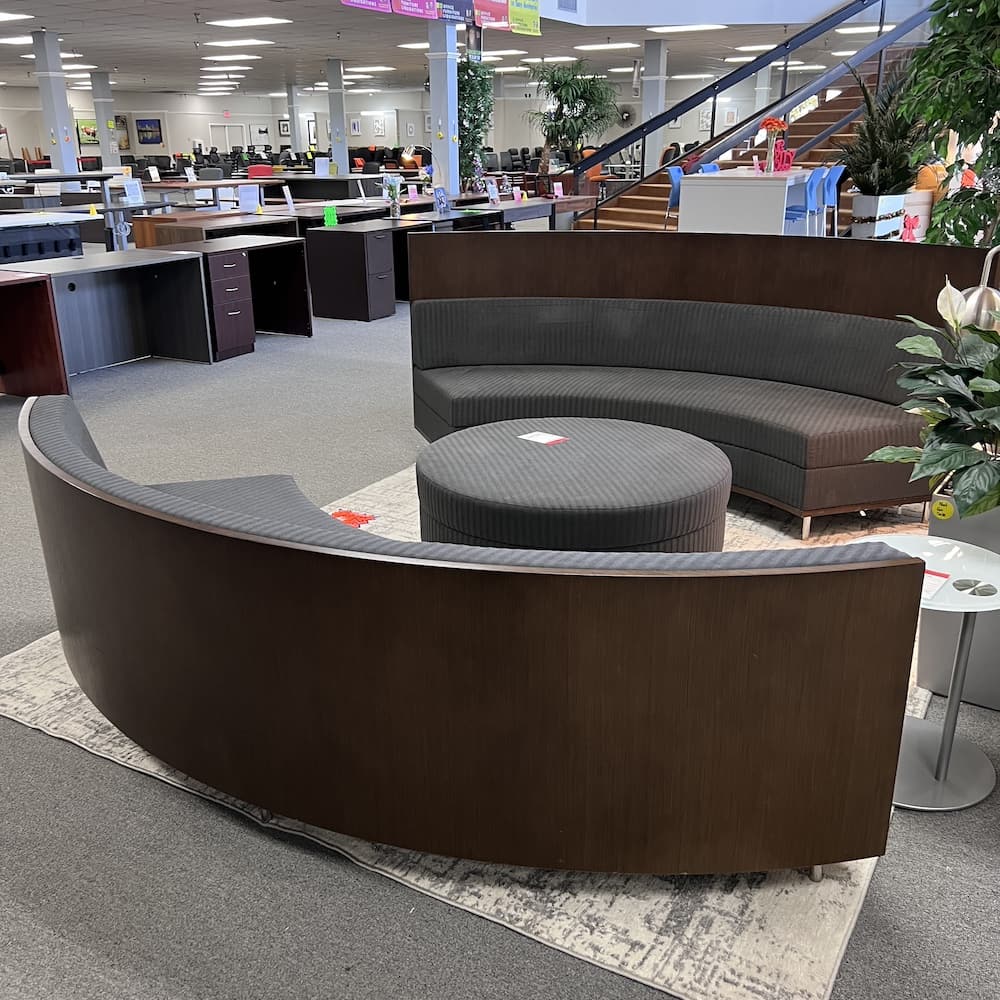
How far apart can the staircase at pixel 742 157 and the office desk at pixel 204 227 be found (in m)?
4.06

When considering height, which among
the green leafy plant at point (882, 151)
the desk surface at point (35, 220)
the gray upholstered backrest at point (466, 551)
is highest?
the green leafy plant at point (882, 151)

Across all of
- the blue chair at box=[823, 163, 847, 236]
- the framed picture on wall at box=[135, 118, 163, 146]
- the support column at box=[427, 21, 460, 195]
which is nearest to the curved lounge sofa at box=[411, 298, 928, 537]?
the blue chair at box=[823, 163, 847, 236]

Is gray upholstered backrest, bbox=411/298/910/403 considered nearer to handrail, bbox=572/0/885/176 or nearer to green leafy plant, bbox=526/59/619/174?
handrail, bbox=572/0/885/176

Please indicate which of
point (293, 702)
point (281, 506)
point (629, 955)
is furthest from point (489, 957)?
point (281, 506)

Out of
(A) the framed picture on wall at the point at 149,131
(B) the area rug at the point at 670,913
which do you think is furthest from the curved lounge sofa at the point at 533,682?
(A) the framed picture on wall at the point at 149,131

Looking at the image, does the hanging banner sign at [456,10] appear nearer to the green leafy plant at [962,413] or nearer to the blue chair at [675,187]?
the blue chair at [675,187]

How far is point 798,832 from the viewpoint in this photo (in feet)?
5.79

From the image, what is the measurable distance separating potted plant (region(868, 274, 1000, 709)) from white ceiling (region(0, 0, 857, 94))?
11.4m

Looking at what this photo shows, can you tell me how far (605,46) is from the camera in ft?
56.3

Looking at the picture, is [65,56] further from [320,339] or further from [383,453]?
[383,453]

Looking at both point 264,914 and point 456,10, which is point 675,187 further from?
point 264,914

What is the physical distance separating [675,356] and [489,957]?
3001 mm

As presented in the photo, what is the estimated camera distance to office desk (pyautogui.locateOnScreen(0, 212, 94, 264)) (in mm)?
7941

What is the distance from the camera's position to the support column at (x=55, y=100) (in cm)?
1458
